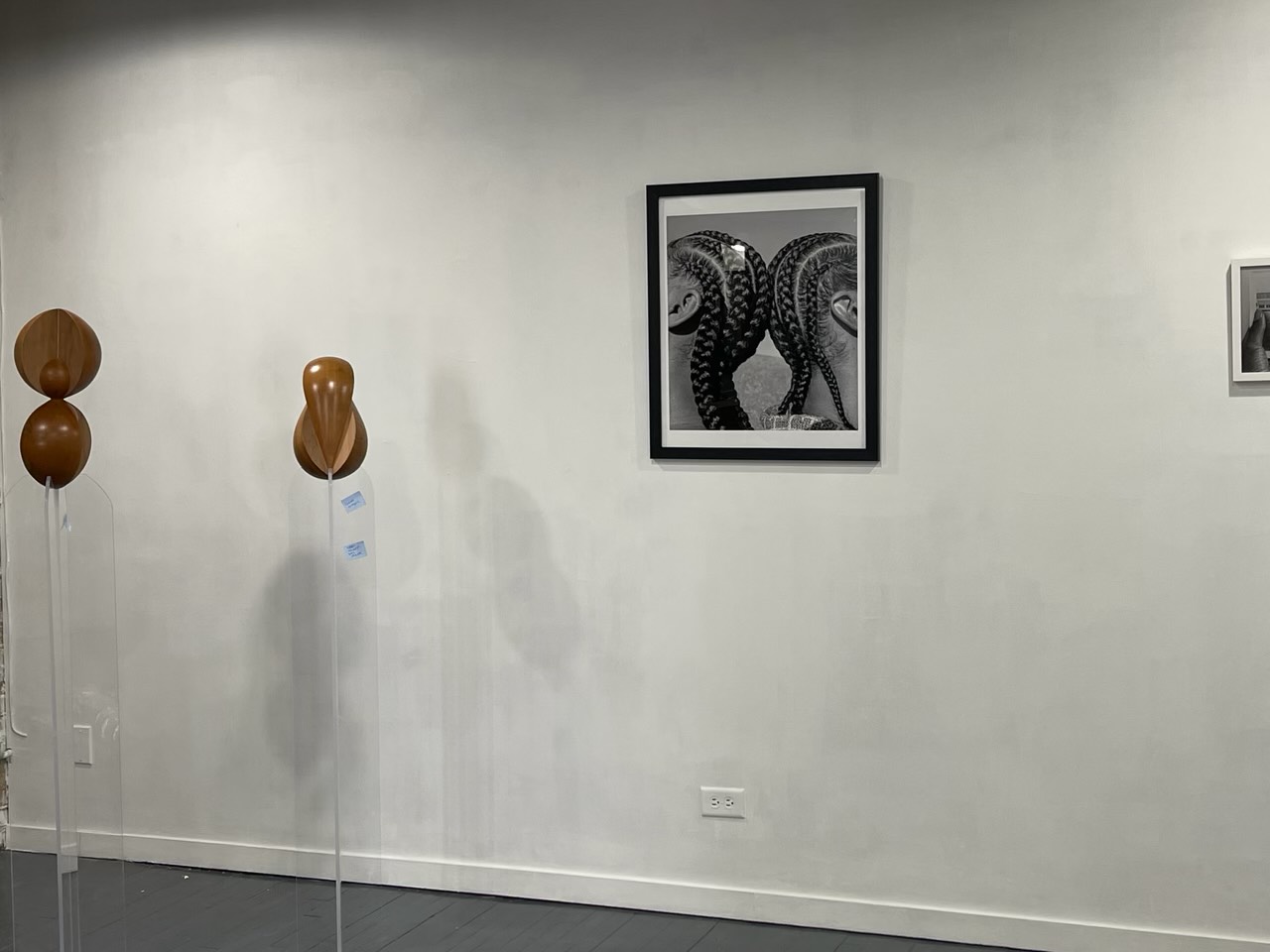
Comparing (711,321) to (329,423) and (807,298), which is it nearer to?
(807,298)

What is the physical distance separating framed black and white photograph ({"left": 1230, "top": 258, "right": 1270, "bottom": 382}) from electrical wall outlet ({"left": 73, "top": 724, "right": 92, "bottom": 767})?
329 centimetres

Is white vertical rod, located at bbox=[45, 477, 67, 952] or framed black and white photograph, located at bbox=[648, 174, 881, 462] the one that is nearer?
white vertical rod, located at bbox=[45, 477, 67, 952]

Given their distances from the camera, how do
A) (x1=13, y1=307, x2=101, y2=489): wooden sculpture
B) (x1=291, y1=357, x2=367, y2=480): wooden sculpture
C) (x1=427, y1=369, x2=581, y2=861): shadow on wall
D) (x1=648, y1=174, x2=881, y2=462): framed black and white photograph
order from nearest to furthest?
(x1=13, y1=307, x2=101, y2=489): wooden sculpture, (x1=291, y1=357, x2=367, y2=480): wooden sculpture, (x1=648, y1=174, x2=881, y2=462): framed black and white photograph, (x1=427, y1=369, x2=581, y2=861): shadow on wall

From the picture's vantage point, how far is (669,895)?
12.0 feet

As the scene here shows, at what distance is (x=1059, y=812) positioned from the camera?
3.36 m

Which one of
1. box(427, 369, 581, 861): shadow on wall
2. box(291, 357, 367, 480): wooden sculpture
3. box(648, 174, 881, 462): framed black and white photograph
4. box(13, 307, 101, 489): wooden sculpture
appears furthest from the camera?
box(427, 369, 581, 861): shadow on wall

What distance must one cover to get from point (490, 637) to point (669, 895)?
3.21 ft

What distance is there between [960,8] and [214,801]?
350cm

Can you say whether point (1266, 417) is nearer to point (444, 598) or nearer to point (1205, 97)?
point (1205, 97)

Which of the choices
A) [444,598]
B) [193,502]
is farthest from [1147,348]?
[193,502]

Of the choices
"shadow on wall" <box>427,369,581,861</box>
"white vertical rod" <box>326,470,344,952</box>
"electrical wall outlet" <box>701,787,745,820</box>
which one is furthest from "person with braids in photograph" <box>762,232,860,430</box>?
"white vertical rod" <box>326,470,344,952</box>

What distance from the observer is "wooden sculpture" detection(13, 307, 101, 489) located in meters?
3.11

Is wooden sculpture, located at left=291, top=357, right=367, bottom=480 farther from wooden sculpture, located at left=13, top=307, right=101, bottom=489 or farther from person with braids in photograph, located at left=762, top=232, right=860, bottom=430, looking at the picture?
person with braids in photograph, located at left=762, top=232, right=860, bottom=430

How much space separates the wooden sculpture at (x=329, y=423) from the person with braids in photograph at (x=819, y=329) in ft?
4.07
